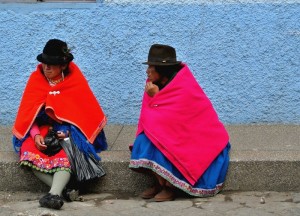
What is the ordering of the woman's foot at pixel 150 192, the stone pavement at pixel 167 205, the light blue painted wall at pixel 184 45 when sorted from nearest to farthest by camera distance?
the stone pavement at pixel 167 205 < the woman's foot at pixel 150 192 < the light blue painted wall at pixel 184 45

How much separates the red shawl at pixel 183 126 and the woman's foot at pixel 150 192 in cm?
32

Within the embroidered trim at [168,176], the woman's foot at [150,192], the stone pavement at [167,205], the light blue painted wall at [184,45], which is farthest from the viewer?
the light blue painted wall at [184,45]

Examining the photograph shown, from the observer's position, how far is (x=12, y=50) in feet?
23.9

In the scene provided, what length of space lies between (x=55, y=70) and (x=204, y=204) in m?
1.47

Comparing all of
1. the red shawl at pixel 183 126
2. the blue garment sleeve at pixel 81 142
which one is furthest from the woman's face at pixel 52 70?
the red shawl at pixel 183 126

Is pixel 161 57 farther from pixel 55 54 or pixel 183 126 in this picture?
pixel 55 54

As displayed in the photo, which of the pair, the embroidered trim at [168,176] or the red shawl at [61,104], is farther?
the red shawl at [61,104]

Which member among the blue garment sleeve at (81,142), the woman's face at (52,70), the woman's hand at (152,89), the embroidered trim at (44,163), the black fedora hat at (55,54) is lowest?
the embroidered trim at (44,163)

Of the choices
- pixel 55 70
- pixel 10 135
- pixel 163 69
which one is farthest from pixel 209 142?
pixel 10 135

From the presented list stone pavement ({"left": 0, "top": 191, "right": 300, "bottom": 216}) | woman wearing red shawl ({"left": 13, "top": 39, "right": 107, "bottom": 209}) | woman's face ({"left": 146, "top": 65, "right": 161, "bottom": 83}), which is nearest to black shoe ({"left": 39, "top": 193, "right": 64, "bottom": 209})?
stone pavement ({"left": 0, "top": 191, "right": 300, "bottom": 216})

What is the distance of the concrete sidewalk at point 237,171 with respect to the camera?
6.07 m

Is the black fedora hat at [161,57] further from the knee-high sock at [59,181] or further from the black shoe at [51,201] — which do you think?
the black shoe at [51,201]

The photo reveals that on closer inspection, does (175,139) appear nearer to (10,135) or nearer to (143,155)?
(143,155)

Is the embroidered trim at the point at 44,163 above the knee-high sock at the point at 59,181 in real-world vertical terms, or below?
above
